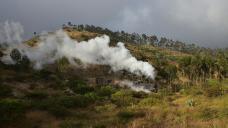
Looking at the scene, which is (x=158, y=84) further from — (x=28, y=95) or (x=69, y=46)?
(x=69, y=46)

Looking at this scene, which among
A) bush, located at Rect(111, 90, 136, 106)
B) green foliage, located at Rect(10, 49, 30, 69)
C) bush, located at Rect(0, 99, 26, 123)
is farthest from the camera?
green foliage, located at Rect(10, 49, 30, 69)

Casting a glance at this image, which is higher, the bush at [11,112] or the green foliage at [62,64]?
the green foliage at [62,64]

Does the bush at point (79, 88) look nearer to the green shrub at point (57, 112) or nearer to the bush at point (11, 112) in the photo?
the bush at point (11, 112)

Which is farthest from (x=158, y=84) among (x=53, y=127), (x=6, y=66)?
(x=53, y=127)

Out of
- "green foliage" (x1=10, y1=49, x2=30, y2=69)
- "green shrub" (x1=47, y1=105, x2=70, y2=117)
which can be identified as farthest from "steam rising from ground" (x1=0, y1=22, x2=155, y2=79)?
"green shrub" (x1=47, y1=105, x2=70, y2=117)

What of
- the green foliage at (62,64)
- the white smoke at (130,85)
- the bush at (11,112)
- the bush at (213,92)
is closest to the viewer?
the bush at (11,112)

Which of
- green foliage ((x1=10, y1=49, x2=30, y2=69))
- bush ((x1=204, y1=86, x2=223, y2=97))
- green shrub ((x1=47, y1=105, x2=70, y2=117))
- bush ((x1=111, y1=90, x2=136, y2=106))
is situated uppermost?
green foliage ((x1=10, y1=49, x2=30, y2=69))

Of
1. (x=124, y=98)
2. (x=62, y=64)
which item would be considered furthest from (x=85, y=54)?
(x=124, y=98)

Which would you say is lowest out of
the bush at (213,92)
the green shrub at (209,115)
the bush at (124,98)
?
the green shrub at (209,115)

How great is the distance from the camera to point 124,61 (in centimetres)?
11606

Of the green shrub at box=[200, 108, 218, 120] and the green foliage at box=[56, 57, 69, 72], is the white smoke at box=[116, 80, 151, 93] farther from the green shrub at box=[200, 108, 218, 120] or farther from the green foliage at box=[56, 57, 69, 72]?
the green shrub at box=[200, 108, 218, 120]

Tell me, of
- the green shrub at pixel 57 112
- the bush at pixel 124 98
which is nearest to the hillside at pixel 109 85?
the bush at pixel 124 98

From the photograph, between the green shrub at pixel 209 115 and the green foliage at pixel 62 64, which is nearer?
the green shrub at pixel 209 115

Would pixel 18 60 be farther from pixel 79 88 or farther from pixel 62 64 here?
pixel 79 88
